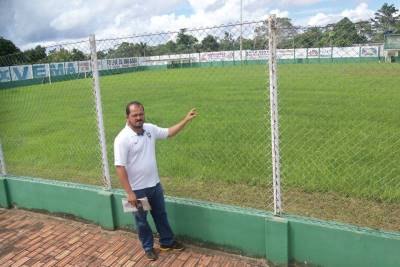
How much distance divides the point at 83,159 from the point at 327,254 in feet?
18.2

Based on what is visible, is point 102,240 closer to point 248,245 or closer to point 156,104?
point 248,245

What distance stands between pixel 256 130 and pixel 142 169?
5.59m

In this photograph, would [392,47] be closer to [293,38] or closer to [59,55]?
[293,38]

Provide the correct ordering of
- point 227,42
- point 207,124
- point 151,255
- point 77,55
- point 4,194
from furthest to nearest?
point 207,124, point 4,194, point 77,55, point 151,255, point 227,42

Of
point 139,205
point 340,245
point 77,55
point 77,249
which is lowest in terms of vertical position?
point 77,249

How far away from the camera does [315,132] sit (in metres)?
8.77

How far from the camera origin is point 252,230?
4086 millimetres

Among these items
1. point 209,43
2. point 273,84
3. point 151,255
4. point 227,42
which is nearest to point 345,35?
point 273,84

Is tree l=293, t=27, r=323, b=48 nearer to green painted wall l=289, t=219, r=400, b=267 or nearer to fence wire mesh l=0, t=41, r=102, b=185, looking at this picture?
green painted wall l=289, t=219, r=400, b=267

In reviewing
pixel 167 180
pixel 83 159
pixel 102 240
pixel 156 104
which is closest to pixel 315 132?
pixel 167 180

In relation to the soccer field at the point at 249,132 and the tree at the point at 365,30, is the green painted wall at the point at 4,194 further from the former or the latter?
the tree at the point at 365,30

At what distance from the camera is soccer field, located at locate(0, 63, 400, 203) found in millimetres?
5348

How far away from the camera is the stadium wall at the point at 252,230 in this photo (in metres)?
3.56

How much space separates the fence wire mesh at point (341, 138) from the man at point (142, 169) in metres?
1.40
